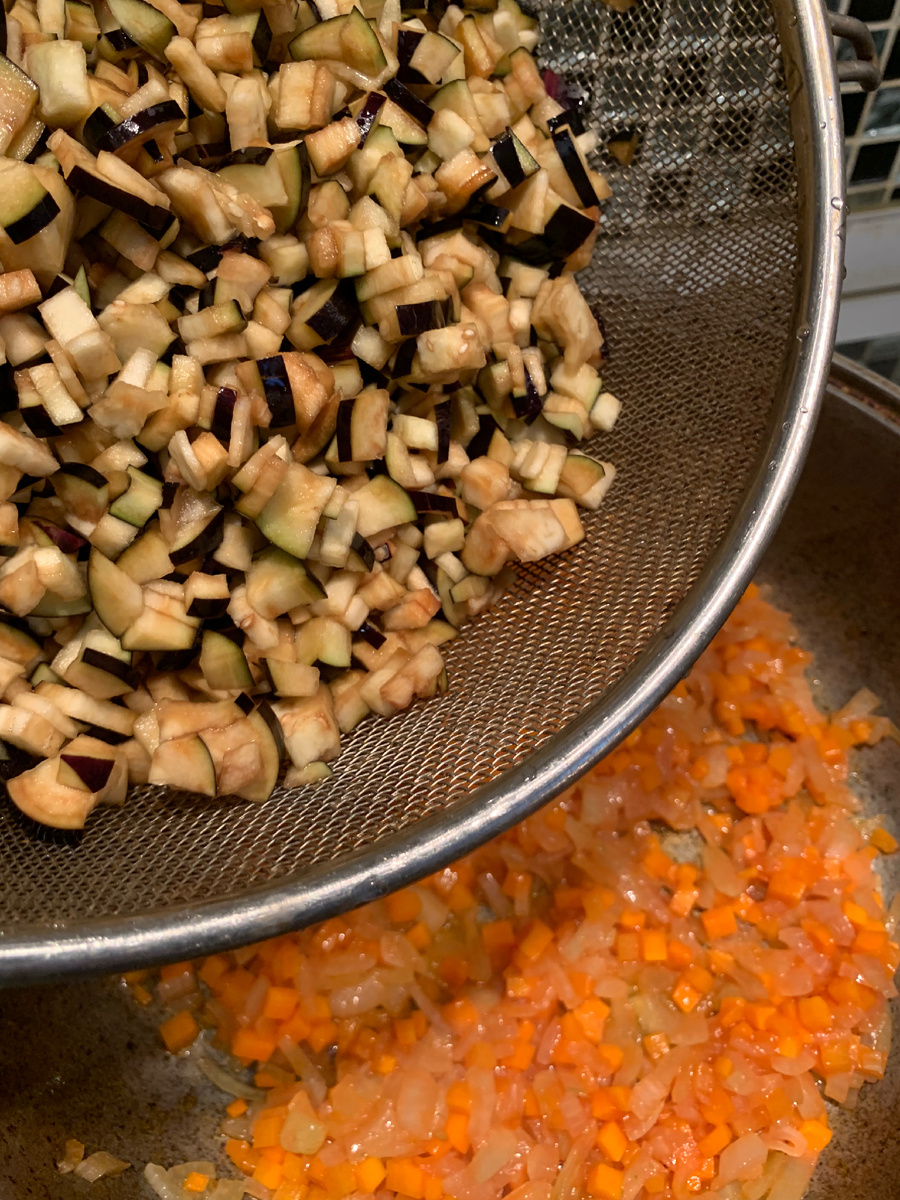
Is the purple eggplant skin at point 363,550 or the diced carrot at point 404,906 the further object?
the diced carrot at point 404,906

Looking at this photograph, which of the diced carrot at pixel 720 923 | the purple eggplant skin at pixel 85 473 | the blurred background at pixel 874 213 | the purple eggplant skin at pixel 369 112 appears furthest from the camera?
the blurred background at pixel 874 213

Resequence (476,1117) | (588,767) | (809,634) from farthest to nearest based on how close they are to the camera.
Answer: (809,634) < (476,1117) < (588,767)

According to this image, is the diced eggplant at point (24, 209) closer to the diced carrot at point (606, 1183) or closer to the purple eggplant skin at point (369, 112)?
the purple eggplant skin at point (369, 112)

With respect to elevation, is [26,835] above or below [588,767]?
below

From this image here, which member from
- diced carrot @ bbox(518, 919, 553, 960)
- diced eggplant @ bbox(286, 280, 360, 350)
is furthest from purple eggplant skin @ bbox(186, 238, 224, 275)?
diced carrot @ bbox(518, 919, 553, 960)

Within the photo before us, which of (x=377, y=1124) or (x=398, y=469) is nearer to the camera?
(x=398, y=469)

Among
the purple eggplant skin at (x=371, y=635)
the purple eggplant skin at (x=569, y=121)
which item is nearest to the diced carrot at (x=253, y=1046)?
the purple eggplant skin at (x=371, y=635)

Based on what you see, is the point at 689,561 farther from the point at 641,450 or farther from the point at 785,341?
the point at 785,341

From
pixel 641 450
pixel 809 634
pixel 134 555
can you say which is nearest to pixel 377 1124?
pixel 134 555

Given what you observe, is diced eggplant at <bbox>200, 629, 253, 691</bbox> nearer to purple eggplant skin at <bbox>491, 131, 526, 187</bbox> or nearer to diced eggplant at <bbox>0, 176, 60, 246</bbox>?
diced eggplant at <bbox>0, 176, 60, 246</bbox>
